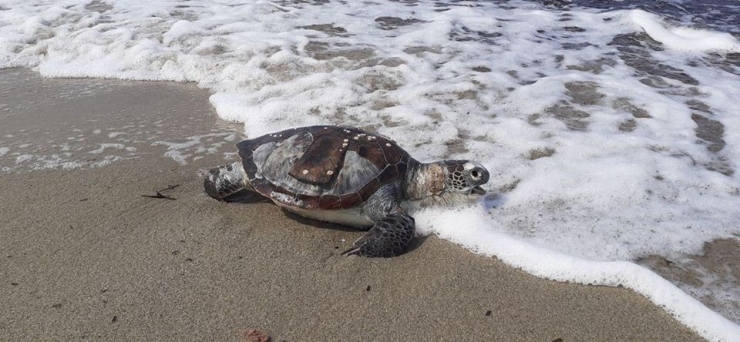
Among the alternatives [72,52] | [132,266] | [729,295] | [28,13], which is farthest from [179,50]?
[729,295]

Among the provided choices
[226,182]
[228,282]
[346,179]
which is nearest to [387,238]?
[346,179]

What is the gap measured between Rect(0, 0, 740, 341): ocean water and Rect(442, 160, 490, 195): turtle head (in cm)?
15

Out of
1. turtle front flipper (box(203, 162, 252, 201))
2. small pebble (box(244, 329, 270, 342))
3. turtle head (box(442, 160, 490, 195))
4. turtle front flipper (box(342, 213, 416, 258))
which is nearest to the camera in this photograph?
small pebble (box(244, 329, 270, 342))

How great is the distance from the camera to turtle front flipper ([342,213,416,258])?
10.4ft

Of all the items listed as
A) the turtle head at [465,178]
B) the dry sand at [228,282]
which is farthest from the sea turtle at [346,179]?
the dry sand at [228,282]

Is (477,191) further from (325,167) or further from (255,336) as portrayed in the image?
(255,336)

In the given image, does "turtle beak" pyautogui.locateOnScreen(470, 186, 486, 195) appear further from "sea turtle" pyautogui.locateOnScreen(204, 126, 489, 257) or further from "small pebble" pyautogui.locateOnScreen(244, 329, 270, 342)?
"small pebble" pyautogui.locateOnScreen(244, 329, 270, 342)

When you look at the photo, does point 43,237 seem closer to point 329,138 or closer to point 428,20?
point 329,138

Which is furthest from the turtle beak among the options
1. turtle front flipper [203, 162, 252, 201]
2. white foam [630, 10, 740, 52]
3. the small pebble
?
white foam [630, 10, 740, 52]

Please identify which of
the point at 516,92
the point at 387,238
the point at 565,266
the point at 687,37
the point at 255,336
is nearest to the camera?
the point at 255,336

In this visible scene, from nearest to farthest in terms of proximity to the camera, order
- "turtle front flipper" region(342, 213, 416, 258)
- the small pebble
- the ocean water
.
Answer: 1. the small pebble
2. "turtle front flipper" region(342, 213, 416, 258)
3. the ocean water

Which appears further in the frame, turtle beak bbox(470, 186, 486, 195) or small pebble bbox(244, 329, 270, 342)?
turtle beak bbox(470, 186, 486, 195)

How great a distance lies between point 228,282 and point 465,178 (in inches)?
63.2

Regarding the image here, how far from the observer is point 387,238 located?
10.5 feet
